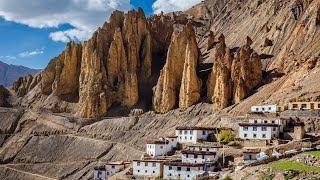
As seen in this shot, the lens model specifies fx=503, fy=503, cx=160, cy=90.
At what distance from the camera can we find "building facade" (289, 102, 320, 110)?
76625 mm

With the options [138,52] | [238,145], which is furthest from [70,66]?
[238,145]

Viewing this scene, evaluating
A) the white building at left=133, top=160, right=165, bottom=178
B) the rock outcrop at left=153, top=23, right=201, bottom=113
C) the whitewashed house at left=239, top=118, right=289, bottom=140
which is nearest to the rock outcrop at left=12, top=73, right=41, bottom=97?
the rock outcrop at left=153, top=23, right=201, bottom=113

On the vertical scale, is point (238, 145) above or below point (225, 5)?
below

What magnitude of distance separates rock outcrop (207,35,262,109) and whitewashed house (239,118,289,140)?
93.3ft

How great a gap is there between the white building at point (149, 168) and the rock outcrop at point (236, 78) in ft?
130

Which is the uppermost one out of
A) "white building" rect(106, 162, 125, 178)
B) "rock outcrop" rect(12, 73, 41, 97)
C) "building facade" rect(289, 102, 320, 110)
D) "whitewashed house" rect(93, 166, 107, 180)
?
"rock outcrop" rect(12, 73, 41, 97)

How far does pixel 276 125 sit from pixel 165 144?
16.0m

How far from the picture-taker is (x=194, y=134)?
72.9 meters

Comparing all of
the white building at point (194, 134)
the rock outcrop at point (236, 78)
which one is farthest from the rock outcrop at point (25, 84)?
the white building at point (194, 134)

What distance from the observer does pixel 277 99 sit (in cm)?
8550

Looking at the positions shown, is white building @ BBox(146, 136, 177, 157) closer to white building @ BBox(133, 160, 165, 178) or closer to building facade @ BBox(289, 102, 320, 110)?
white building @ BBox(133, 160, 165, 178)

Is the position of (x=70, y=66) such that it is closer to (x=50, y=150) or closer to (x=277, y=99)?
(x=50, y=150)

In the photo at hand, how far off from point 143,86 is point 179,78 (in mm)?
14055

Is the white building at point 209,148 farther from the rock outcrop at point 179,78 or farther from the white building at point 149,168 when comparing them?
the rock outcrop at point 179,78
